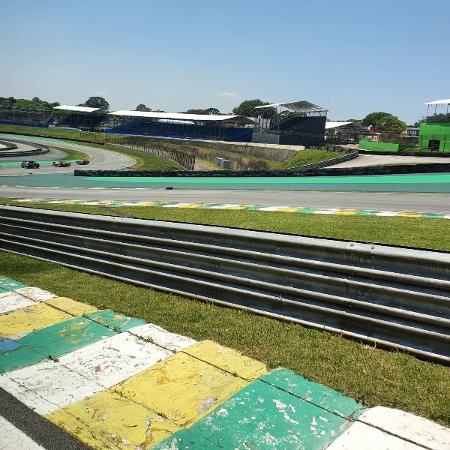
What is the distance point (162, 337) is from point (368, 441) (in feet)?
8.28

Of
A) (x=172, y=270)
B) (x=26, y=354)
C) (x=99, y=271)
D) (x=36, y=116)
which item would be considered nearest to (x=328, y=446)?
(x=26, y=354)

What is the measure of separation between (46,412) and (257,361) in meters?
1.90

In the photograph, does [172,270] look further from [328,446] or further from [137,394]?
[328,446]

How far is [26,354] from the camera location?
15.6ft

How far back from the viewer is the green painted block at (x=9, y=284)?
6.91 m

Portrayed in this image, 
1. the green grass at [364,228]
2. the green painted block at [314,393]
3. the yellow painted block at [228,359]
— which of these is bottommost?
the yellow painted block at [228,359]

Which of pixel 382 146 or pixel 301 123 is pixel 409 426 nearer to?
pixel 382 146

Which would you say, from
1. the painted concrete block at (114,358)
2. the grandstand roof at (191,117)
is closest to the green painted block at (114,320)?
the painted concrete block at (114,358)

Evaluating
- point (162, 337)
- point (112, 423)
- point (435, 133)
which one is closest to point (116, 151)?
point (435, 133)

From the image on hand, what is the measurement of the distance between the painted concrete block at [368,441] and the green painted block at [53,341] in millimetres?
2898

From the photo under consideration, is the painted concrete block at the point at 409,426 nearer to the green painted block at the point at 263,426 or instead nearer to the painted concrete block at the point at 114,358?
the green painted block at the point at 263,426

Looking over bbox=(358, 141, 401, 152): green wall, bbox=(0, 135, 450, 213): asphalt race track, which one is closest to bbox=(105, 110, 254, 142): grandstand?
bbox=(358, 141, 401, 152): green wall

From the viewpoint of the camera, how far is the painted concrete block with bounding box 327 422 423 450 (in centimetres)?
309

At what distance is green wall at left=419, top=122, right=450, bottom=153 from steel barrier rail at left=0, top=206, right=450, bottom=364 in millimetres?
59839
